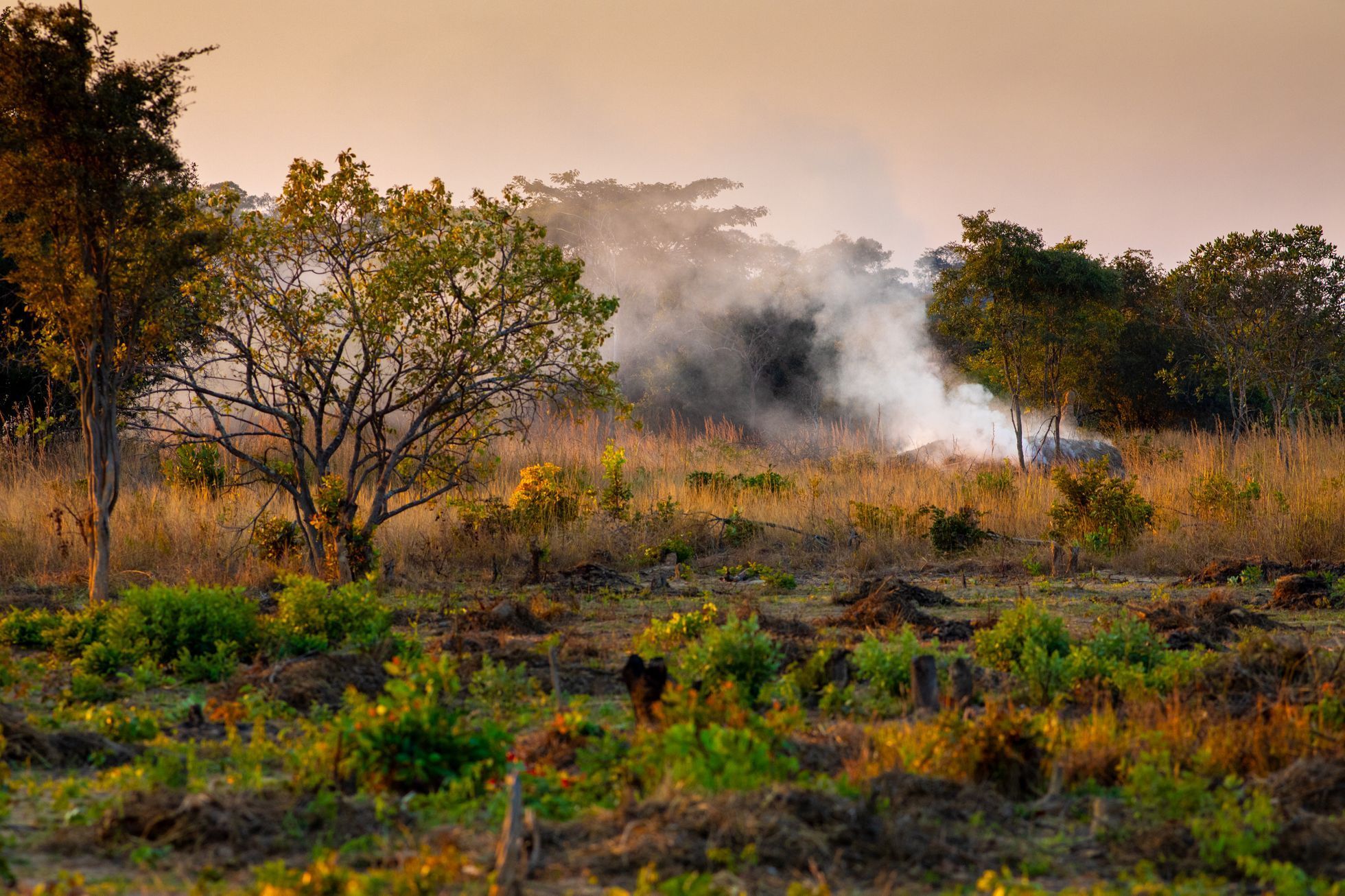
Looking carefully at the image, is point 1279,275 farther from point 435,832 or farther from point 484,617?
point 435,832

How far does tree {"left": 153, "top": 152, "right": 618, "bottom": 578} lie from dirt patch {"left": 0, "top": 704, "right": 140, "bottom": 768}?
154 inches

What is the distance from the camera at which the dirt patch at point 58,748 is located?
3.99m

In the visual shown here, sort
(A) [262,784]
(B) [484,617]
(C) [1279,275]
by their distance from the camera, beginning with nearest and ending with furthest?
1. (A) [262,784]
2. (B) [484,617]
3. (C) [1279,275]

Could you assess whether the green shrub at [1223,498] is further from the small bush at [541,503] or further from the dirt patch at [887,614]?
the small bush at [541,503]

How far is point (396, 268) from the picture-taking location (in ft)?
27.0

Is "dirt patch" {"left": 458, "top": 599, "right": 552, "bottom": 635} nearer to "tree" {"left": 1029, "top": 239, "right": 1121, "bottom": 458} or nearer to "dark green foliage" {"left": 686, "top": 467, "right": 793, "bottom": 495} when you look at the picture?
"dark green foliage" {"left": 686, "top": 467, "right": 793, "bottom": 495}

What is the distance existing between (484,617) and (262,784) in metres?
3.44

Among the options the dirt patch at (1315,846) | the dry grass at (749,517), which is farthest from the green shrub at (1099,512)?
the dirt patch at (1315,846)

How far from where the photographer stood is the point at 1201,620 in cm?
649

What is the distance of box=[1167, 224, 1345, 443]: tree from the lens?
17.3 m

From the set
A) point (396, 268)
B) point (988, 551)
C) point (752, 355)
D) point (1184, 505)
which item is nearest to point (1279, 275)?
point (1184, 505)

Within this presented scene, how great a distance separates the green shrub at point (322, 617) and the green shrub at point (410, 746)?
2276mm

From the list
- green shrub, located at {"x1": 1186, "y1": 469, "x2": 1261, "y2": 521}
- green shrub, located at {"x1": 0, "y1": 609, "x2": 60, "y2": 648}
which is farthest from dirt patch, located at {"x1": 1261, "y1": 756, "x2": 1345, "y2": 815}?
green shrub, located at {"x1": 1186, "y1": 469, "x2": 1261, "y2": 521}

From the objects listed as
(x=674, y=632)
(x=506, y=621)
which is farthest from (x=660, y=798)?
(x=506, y=621)
